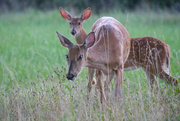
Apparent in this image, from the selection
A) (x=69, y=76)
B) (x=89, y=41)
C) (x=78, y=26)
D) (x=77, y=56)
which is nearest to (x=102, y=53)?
(x=89, y=41)

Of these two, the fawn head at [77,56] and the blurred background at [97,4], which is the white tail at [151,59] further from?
the blurred background at [97,4]

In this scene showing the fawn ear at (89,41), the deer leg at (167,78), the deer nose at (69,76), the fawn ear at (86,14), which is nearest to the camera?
the deer nose at (69,76)

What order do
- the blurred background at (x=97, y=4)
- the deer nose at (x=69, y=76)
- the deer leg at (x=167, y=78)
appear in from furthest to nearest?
the blurred background at (x=97, y=4)
the deer leg at (x=167, y=78)
the deer nose at (x=69, y=76)

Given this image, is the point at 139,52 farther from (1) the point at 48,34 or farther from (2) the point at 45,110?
(1) the point at 48,34

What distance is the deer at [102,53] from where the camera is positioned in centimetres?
479

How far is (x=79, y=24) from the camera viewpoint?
26.5 ft

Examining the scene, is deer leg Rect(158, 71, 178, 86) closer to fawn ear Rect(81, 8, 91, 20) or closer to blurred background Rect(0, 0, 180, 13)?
fawn ear Rect(81, 8, 91, 20)

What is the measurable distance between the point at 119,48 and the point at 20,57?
4580 mm

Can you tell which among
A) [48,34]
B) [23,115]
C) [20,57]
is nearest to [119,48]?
[23,115]

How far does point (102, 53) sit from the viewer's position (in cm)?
516

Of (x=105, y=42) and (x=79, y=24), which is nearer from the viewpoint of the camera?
(x=105, y=42)

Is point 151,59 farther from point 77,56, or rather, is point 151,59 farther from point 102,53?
point 77,56

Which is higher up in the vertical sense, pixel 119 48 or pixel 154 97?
pixel 119 48

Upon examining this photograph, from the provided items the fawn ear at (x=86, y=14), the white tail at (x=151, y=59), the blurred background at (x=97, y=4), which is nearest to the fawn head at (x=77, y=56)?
the white tail at (x=151, y=59)
